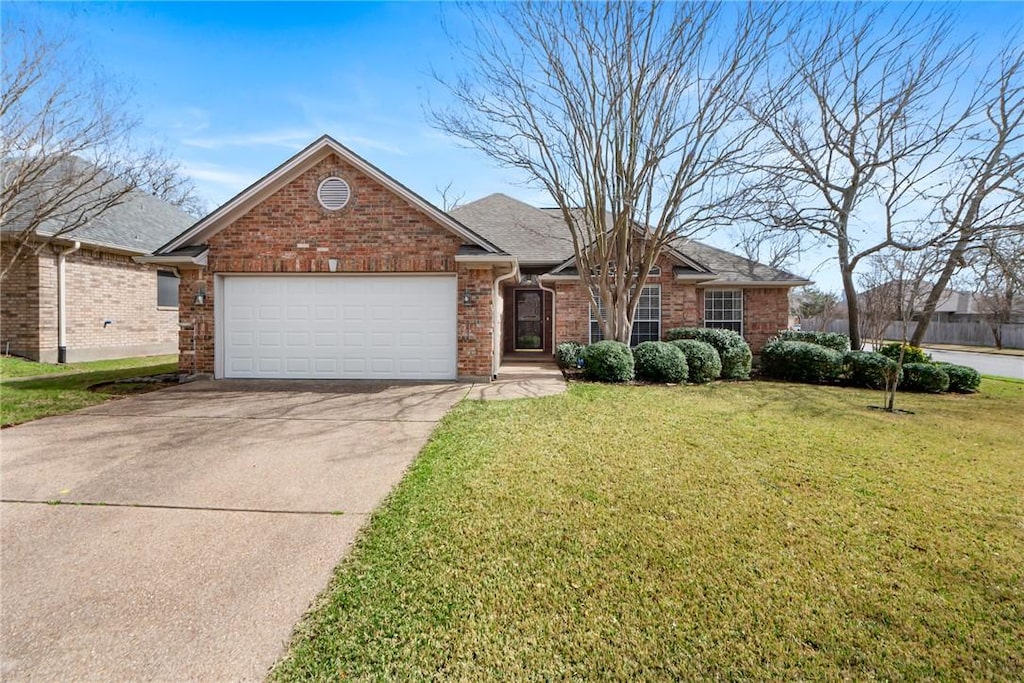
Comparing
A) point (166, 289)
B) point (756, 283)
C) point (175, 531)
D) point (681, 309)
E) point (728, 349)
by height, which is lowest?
point (175, 531)

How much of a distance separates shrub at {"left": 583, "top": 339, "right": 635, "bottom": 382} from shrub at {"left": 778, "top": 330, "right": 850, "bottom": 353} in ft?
21.0

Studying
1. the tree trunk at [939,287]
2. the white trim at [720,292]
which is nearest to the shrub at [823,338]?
the white trim at [720,292]

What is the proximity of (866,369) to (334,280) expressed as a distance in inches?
488

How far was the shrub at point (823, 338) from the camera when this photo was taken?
46.2ft

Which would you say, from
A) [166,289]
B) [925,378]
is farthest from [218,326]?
[925,378]

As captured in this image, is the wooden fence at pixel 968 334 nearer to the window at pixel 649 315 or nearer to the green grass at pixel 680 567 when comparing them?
the window at pixel 649 315

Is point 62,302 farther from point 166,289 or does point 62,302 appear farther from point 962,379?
point 962,379

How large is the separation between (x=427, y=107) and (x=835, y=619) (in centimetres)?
1197

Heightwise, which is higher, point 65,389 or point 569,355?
point 569,355

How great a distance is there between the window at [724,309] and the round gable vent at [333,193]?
1133 centimetres

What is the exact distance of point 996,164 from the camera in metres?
13.8

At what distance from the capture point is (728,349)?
39.4ft

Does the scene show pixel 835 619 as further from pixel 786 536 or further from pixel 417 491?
pixel 417 491

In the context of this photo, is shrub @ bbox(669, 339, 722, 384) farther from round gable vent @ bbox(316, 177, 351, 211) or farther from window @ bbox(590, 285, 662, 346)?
round gable vent @ bbox(316, 177, 351, 211)
